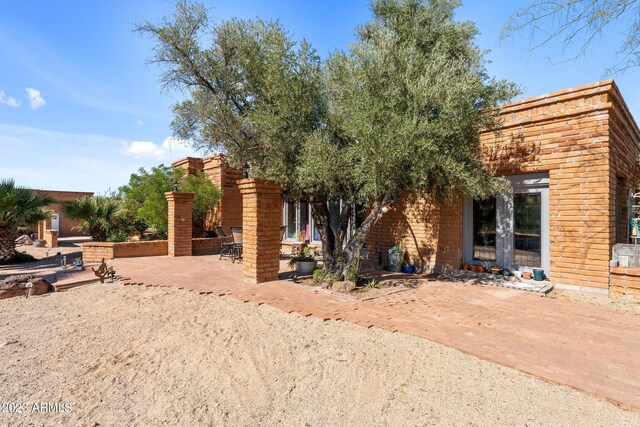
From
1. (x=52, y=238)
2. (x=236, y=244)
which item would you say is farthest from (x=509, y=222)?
(x=52, y=238)

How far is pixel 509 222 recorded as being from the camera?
7.69 m

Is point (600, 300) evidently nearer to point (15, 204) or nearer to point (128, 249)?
point (128, 249)

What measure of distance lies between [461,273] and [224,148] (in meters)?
6.41

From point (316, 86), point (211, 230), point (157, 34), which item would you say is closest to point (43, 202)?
point (211, 230)

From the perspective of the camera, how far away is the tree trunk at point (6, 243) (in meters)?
11.2

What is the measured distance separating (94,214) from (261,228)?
1008cm

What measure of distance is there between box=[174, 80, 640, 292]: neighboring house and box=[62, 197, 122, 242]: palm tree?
11.3 m

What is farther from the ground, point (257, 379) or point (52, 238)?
point (52, 238)

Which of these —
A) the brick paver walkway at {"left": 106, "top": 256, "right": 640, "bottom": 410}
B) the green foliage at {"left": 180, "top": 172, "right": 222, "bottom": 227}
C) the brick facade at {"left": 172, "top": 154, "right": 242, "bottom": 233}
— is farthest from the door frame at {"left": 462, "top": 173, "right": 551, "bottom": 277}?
the green foliage at {"left": 180, "top": 172, "right": 222, "bottom": 227}

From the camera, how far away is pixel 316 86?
662 centimetres

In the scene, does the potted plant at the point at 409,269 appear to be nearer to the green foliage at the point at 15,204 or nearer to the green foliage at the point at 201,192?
the green foliage at the point at 201,192

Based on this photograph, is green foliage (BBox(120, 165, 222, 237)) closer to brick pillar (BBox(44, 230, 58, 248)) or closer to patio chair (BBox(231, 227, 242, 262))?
patio chair (BBox(231, 227, 242, 262))

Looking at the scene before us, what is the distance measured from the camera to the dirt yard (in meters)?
2.71

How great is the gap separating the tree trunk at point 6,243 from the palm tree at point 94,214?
2.09m
